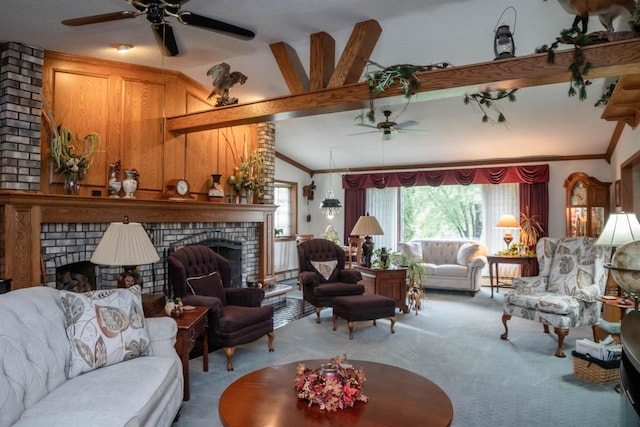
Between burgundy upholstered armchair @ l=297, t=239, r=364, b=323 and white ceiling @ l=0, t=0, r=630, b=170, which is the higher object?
white ceiling @ l=0, t=0, r=630, b=170

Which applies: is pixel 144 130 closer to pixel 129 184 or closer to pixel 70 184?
pixel 129 184

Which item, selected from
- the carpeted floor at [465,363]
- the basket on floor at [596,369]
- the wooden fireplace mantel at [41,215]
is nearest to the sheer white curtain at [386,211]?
the carpeted floor at [465,363]

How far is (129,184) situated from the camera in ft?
14.7

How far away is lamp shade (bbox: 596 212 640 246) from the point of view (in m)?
3.63

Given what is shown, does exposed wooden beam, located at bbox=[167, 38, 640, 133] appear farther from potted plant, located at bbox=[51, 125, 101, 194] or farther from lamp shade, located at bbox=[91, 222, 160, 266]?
lamp shade, located at bbox=[91, 222, 160, 266]

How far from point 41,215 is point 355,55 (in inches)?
123

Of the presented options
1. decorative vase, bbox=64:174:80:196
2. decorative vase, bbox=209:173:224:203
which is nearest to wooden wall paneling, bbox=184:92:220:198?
decorative vase, bbox=209:173:224:203

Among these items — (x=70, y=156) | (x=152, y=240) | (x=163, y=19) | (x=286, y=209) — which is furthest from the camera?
(x=286, y=209)

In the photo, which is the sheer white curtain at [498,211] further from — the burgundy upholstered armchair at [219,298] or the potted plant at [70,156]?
the potted plant at [70,156]

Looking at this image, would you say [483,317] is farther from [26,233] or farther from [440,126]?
[26,233]

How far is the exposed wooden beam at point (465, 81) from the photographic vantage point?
289cm

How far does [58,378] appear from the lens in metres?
2.15

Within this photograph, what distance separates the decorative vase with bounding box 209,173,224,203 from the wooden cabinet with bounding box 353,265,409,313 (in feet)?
7.30

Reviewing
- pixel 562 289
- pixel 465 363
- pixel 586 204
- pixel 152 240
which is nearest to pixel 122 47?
→ pixel 152 240
